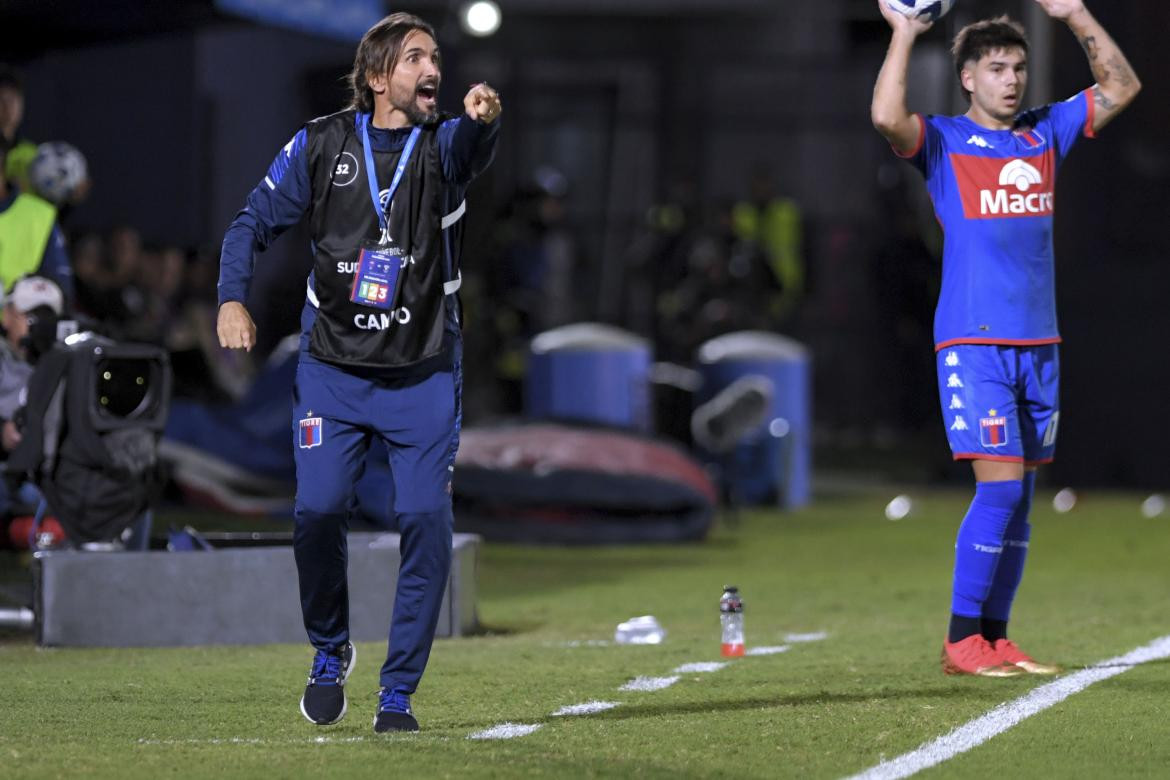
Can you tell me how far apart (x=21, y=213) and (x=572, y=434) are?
4.81 m

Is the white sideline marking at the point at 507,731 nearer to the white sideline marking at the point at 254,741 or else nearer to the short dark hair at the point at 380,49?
the white sideline marking at the point at 254,741

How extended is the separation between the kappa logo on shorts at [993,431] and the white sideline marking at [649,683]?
4.62 ft

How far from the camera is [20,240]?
11.1 metres

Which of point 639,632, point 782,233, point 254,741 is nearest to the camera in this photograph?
point 254,741

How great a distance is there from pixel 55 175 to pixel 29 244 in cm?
84

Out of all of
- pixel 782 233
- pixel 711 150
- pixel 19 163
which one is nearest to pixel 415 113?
pixel 19 163

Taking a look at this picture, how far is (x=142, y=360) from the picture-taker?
9.99 m

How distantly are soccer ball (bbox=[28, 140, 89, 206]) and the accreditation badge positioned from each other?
240 inches

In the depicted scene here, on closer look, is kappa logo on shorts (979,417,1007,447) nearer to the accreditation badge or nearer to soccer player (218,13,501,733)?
soccer player (218,13,501,733)

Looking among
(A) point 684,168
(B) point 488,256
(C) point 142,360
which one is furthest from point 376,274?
(A) point 684,168

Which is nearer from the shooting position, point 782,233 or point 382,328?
point 382,328

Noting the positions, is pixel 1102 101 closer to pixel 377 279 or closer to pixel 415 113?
pixel 415 113

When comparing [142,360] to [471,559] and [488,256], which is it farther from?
[488,256]

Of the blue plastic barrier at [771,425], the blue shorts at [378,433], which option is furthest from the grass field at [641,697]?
the blue plastic barrier at [771,425]
